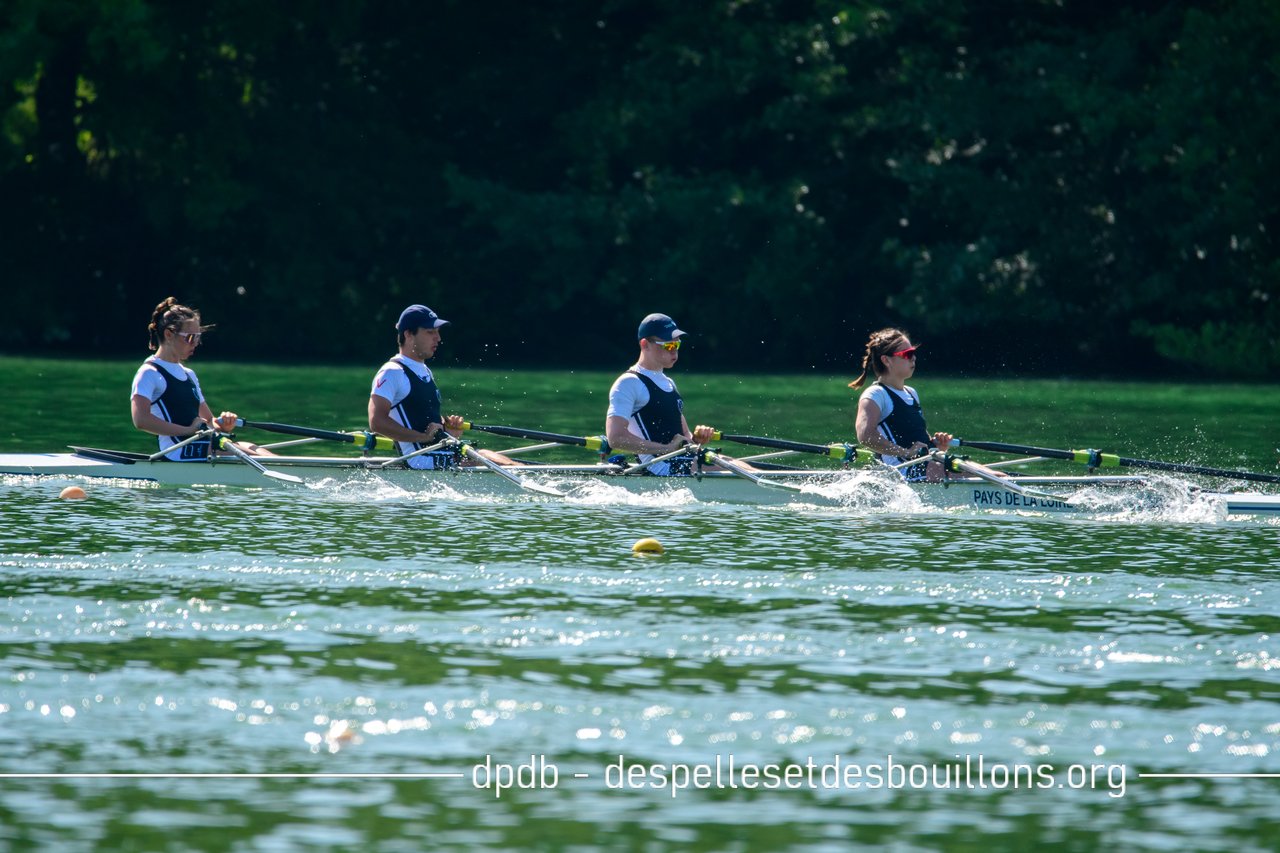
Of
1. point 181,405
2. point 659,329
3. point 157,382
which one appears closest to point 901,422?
point 659,329

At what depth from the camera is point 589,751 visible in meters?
7.34

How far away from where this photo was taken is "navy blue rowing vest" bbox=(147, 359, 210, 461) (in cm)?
1552

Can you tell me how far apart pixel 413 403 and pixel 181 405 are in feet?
6.38

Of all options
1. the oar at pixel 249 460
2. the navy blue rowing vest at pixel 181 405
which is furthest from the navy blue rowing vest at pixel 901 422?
the navy blue rowing vest at pixel 181 405

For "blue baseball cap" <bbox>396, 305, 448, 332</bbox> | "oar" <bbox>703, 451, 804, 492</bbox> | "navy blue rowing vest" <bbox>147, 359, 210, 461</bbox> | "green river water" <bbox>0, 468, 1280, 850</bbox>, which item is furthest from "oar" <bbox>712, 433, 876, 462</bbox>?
"navy blue rowing vest" <bbox>147, 359, 210, 461</bbox>

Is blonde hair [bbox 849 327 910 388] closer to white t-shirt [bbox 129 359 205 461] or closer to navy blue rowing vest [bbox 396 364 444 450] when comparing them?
navy blue rowing vest [bbox 396 364 444 450]

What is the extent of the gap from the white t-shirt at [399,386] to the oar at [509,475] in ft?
1.48

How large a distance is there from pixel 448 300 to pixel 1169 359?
655 inches

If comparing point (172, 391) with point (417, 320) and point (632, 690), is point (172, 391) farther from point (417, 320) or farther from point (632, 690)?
point (632, 690)

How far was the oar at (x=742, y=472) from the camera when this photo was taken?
1467 cm

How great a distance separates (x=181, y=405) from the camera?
15625mm

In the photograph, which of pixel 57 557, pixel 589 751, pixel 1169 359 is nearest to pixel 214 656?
pixel 589 751

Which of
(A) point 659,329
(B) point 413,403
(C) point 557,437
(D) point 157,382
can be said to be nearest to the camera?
(A) point 659,329

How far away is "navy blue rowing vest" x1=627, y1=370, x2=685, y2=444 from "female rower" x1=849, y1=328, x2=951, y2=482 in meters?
1.43
